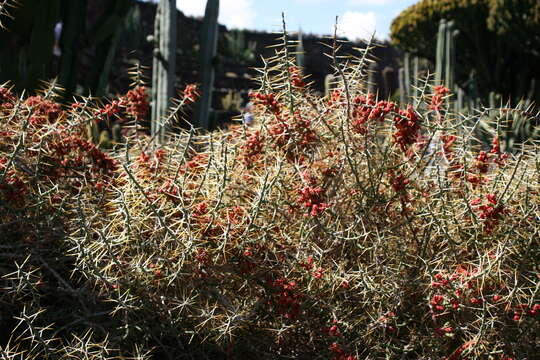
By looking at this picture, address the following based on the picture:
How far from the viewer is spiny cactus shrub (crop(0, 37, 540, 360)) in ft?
5.70

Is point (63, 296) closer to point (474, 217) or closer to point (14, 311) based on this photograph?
point (14, 311)

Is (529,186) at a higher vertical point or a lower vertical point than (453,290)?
higher

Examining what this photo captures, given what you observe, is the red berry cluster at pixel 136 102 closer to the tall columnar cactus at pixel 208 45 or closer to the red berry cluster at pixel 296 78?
the red berry cluster at pixel 296 78

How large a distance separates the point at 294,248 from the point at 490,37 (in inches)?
363

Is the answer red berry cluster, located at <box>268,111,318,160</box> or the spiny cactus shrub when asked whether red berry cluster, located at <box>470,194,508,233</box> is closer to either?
the spiny cactus shrub

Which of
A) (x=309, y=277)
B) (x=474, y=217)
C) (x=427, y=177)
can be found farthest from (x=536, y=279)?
(x=309, y=277)

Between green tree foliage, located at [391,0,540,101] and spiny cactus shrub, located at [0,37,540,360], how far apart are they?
7.93 meters

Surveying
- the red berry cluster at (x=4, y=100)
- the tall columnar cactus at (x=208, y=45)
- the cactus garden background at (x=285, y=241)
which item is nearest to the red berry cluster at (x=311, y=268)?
the cactus garden background at (x=285, y=241)

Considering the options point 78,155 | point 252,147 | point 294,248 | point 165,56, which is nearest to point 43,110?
point 78,155

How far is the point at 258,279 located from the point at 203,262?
0.61ft

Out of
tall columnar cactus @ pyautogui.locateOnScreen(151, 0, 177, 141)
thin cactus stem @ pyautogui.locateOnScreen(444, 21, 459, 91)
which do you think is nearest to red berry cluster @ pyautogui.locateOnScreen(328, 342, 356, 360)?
tall columnar cactus @ pyautogui.locateOnScreen(151, 0, 177, 141)

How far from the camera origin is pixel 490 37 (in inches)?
397

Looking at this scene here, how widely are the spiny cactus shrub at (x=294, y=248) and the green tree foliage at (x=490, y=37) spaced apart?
26.0 ft

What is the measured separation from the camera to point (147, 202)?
1745 mm
